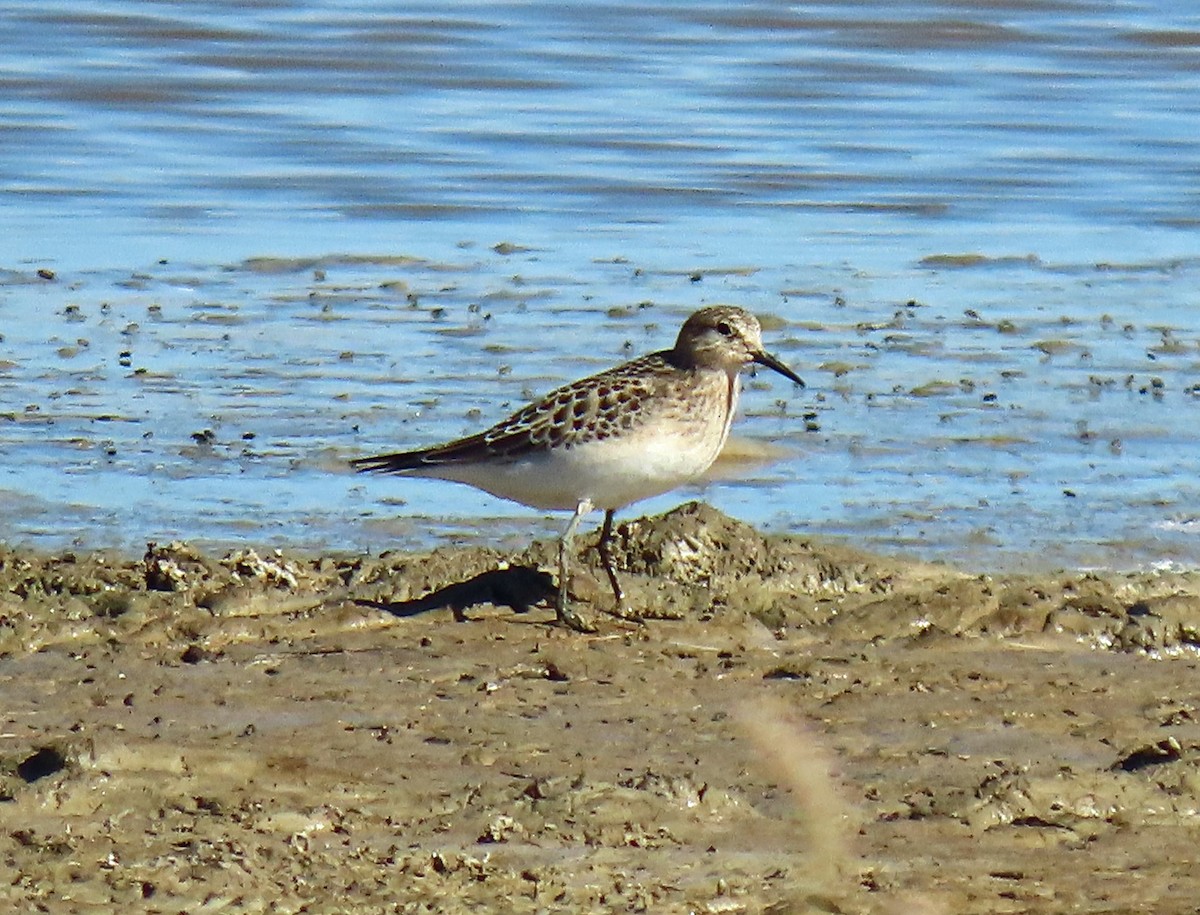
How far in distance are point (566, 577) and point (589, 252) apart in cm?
571

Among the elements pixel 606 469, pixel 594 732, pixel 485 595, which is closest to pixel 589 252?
pixel 606 469

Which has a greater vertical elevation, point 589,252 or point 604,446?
point 604,446

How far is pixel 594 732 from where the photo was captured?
5.48 metres

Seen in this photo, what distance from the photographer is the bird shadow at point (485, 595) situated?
21.4 ft

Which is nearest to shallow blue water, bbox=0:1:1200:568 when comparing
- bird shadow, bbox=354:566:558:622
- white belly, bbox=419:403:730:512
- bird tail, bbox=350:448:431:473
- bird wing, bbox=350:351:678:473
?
bird tail, bbox=350:448:431:473

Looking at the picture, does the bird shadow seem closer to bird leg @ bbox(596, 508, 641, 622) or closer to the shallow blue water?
bird leg @ bbox(596, 508, 641, 622)

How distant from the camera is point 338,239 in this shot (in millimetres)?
12422

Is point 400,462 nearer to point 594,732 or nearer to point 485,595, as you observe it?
point 485,595

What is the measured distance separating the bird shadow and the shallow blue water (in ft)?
3.78

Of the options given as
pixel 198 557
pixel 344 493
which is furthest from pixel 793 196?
pixel 198 557

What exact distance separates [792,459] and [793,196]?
5.08m

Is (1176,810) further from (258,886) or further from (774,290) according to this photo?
(774,290)

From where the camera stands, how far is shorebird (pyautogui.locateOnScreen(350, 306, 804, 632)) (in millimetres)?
6684

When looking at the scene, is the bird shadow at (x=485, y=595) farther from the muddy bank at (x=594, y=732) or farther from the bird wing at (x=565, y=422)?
the bird wing at (x=565, y=422)
